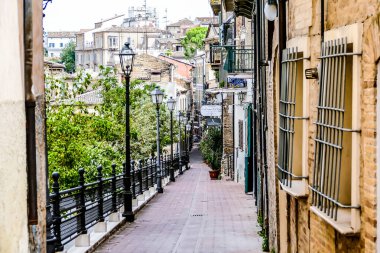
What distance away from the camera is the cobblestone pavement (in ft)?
56.0

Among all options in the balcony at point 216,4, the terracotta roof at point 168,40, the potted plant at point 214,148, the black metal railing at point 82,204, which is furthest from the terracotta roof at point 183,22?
the black metal railing at point 82,204

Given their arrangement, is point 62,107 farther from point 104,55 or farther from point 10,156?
point 104,55

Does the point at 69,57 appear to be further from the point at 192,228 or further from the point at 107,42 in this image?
the point at 192,228

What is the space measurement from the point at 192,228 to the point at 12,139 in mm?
12888

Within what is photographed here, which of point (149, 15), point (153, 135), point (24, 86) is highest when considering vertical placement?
point (149, 15)

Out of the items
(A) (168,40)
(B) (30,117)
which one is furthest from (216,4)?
(A) (168,40)

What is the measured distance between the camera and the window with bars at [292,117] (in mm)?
9820

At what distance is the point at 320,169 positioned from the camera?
8297 millimetres

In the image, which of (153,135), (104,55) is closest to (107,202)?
(153,135)

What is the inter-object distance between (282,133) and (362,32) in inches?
152

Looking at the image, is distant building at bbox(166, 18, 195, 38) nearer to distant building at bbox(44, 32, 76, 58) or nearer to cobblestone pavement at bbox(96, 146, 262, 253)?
distant building at bbox(44, 32, 76, 58)

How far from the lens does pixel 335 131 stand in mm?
7723

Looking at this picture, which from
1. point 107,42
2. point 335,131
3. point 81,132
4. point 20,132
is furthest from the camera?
point 107,42

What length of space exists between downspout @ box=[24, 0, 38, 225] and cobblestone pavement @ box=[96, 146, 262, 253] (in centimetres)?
827
